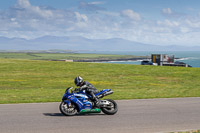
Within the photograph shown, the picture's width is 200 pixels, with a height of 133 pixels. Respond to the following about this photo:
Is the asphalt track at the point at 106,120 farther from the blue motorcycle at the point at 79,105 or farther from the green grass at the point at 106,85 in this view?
the green grass at the point at 106,85

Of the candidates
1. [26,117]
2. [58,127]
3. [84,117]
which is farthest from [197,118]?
[26,117]

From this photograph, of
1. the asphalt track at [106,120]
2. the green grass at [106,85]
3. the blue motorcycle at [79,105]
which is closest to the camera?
the asphalt track at [106,120]

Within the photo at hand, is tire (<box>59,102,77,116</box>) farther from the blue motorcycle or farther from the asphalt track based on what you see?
the asphalt track

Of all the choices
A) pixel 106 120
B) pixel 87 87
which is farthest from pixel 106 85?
pixel 106 120

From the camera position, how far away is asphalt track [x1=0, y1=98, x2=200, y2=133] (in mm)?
9047

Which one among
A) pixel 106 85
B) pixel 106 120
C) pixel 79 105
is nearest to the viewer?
pixel 106 120

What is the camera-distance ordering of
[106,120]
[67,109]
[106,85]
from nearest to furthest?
1. [106,120]
2. [67,109]
3. [106,85]

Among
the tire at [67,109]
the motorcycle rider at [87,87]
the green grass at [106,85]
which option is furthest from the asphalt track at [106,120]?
the green grass at [106,85]

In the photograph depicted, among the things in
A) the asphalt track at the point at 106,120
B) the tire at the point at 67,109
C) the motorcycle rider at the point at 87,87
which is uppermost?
the motorcycle rider at the point at 87,87

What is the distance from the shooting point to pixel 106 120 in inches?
409

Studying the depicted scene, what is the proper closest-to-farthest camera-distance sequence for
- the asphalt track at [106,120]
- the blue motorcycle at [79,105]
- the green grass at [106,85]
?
the asphalt track at [106,120] < the blue motorcycle at [79,105] < the green grass at [106,85]

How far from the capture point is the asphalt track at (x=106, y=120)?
9.05 meters

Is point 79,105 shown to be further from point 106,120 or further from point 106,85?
point 106,85

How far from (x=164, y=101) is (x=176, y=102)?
616 mm
